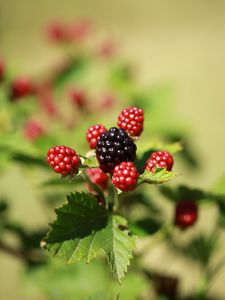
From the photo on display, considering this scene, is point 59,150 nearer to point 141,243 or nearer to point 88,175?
point 88,175

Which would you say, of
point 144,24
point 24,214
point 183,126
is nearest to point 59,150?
point 183,126

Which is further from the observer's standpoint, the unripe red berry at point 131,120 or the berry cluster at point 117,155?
the unripe red berry at point 131,120

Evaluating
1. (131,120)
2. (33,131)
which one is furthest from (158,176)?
(33,131)

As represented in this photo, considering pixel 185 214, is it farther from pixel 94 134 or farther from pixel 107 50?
pixel 107 50

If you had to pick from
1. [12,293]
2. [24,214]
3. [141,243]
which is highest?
[141,243]

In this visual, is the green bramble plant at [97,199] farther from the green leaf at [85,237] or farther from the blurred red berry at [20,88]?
the blurred red berry at [20,88]

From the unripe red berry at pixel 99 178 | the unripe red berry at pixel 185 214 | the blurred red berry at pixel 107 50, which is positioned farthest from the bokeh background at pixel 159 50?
the unripe red berry at pixel 99 178

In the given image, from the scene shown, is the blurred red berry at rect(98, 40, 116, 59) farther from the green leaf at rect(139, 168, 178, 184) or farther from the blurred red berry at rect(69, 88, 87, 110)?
the green leaf at rect(139, 168, 178, 184)
